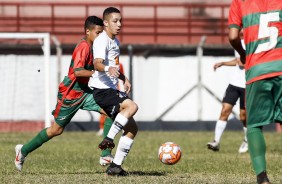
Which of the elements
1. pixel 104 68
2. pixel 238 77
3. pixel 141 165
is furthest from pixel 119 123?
pixel 238 77

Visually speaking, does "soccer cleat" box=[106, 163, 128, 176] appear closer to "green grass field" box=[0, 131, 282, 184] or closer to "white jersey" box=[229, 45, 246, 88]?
"green grass field" box=[0, 131, 282, 184]

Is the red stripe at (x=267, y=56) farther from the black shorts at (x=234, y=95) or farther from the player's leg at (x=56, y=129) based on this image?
the black shorts at (x=234, y=95)

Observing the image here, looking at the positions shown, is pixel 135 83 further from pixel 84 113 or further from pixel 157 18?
pixel 157 18

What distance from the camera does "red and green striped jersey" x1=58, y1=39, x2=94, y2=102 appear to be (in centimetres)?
1114

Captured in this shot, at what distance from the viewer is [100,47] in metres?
10.4

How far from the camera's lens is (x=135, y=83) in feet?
84.1

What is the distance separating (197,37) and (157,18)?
157 cm

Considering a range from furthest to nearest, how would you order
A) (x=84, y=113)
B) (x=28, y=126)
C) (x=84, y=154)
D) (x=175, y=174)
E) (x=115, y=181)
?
1. (x=84, y=113)
2. (x=28, y=126)
3. (x=84, y=154)
4. (x=175, y=174)
5. (x=115, y=181)

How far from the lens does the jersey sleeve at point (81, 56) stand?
1102 centimetres

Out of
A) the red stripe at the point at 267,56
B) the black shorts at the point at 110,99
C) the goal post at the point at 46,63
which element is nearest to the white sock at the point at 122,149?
the black shorts at the point at 110,99

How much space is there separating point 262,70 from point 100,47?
9.18 feet

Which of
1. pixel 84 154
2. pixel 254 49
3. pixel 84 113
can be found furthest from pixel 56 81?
pixel 254 49

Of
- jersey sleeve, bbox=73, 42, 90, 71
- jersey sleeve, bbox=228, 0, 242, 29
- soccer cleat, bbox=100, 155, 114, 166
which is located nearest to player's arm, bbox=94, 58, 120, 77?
jersey sleeve, bbox=73, 42, 90, 71

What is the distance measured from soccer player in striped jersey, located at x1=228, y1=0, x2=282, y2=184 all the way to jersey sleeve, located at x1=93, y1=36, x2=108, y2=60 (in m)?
2.55
